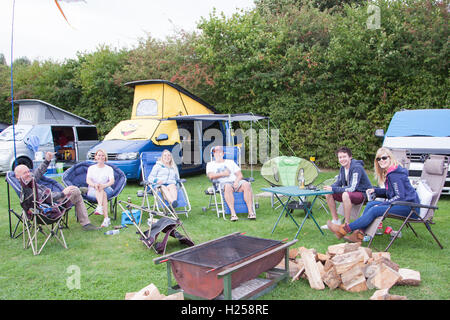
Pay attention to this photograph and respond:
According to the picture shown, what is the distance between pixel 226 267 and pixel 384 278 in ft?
4.31

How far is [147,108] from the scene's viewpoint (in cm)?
1011

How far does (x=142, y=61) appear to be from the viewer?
1371cm

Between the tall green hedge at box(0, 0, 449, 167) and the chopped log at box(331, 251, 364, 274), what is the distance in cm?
734

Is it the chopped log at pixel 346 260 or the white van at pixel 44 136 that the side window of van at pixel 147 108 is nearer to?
the white van at pixel 44 136

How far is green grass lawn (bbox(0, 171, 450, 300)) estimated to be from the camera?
309 cm

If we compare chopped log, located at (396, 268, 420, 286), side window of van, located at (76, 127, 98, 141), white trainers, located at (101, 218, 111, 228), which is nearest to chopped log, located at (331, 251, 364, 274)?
chopped log, located at (396, 268, 420, 286)

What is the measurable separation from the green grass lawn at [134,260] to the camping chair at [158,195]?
0.24 metres

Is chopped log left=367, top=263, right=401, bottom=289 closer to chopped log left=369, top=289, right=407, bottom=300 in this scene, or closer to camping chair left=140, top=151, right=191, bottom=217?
chopped log left=369, top=289, right=407, bottom=300

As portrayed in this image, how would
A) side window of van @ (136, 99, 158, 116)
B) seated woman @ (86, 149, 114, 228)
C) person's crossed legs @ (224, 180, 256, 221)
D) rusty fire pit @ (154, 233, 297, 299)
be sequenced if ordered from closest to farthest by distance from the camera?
rusty fire pit @ (154, 233, 297, 299) < seated woman @ (86, 149, 114, 228) < person's crossed legs @ (224, 180, 256, 221) < side window of van @ (136, 99, 158, 116)

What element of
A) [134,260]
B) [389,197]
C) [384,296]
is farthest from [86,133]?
[384,296]

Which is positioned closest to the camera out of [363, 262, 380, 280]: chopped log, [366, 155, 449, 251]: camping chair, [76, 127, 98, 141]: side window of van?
[363, 262, 380, 280]: chopped log
